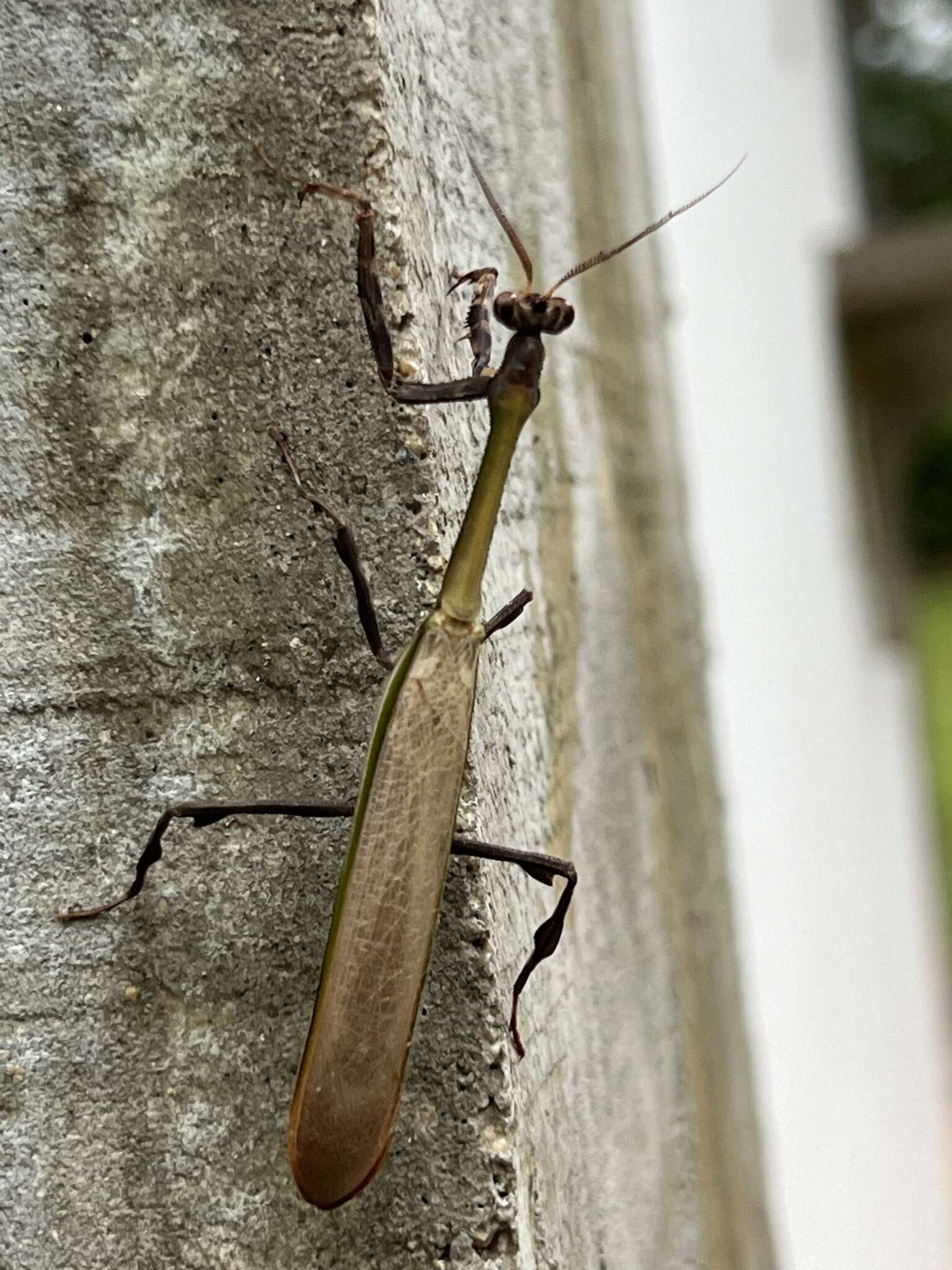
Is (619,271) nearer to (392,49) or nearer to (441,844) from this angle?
(392,49)

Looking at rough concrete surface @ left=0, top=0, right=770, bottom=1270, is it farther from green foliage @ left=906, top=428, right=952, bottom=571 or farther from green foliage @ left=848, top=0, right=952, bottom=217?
green foliage @ left=848, top=0, right=952, bottom=217

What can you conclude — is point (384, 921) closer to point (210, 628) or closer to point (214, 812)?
point (214, 812)

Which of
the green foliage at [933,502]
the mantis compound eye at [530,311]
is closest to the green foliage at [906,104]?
the green foliage at [933,502]

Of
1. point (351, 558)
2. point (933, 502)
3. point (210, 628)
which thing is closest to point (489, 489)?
point (351, 558)

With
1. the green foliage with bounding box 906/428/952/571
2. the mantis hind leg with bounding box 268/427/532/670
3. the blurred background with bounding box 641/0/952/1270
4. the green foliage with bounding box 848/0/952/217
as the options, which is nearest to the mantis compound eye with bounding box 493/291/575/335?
the mantis hind leg with bounding box 268/427/532/670

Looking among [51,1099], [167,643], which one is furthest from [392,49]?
[51,1099]

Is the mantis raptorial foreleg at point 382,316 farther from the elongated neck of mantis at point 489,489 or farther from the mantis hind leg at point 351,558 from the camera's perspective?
the mantis hind leg at point 351,558
